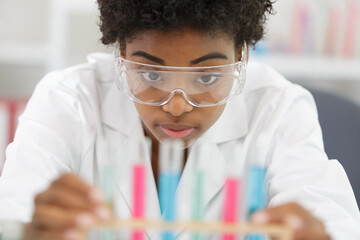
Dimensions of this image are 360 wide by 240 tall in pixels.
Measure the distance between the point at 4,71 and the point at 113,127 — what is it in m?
1.84

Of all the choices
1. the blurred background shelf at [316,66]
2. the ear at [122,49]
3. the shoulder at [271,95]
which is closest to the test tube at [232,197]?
the ear at [122,49]

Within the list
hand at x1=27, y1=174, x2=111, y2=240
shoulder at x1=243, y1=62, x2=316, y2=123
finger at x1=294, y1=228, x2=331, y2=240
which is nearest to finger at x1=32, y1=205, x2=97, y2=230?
hand at x1=27, y1=174, x2=111, y2=240

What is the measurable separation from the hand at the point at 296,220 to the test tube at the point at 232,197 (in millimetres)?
24

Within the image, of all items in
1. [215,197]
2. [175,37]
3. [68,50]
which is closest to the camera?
[175,37]

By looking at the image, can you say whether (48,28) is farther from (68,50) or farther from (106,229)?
(106,229)

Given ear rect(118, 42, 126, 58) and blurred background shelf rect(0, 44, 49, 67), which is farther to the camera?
blurred background shelf rect(0, 44, 49, 67)

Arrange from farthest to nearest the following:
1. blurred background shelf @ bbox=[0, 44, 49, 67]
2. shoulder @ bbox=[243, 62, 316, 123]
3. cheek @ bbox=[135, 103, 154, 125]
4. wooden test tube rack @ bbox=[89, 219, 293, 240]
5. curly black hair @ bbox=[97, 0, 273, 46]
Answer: blurred background shelf @ bbox=[0, 44, 49, 67] → shoulder @ bbox=[243, 62, 316, 123] → cheek @ bbox=[135, 103, 154, 125] → curly black hair @ bbox=[97, 0, 273, 46] → wooden test tube rack @ bbox=[89, 219, 293, 240]

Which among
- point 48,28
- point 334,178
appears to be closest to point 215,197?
point 334,178

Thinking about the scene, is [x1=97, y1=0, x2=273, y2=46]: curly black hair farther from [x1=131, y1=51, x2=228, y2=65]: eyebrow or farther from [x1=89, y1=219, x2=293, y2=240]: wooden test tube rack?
[x1=89, y1=219, x2=293, y2=240]: wooden test tube rack

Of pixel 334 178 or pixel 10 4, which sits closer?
pixel 334 178

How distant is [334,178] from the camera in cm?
119

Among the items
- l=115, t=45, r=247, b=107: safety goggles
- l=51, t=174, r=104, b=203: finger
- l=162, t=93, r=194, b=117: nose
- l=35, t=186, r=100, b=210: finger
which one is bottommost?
l=35, t=186, r=100, b=210: finger

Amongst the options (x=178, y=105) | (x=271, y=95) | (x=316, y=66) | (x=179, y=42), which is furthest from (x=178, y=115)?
(x=316, y=66)

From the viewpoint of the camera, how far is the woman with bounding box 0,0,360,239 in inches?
44.5
